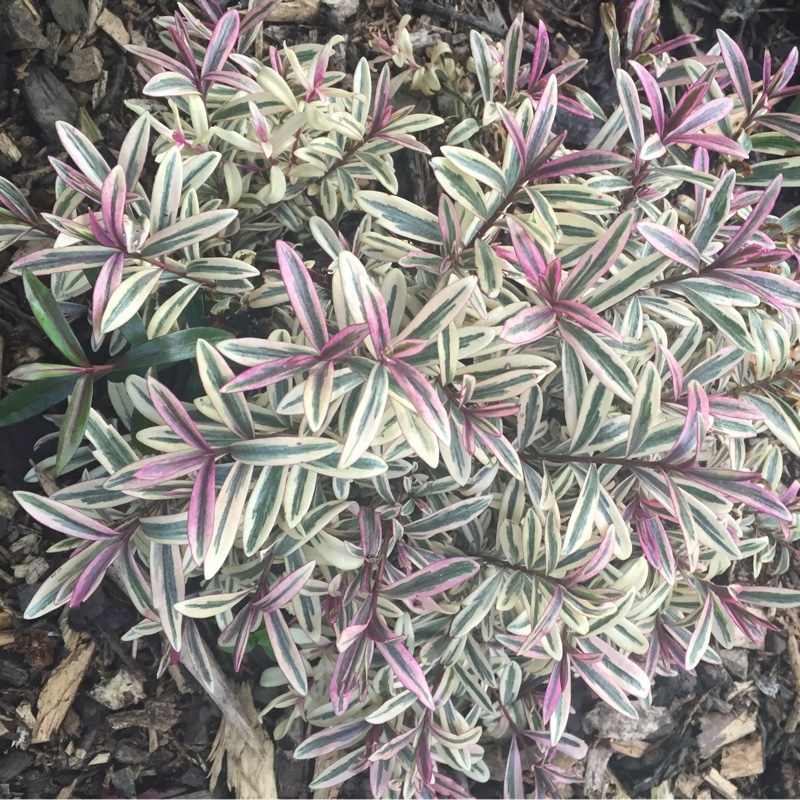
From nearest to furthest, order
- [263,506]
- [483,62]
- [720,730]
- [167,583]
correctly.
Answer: [263,506] → [167,583] → [483,62] → [720,730]

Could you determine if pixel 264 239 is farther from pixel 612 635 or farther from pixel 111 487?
pixel 612 635

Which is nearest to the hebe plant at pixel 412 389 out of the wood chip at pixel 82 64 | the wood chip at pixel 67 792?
the wood chip at pixel 82 64

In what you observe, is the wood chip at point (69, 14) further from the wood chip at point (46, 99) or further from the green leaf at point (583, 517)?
the green leaf at point (583, 517)

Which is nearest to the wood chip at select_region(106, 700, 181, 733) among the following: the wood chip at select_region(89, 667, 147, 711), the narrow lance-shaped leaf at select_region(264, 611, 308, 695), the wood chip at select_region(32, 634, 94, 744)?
the wood chip at select_region(89, 667, 147, 711)

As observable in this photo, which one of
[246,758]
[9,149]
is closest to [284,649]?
[246,758]

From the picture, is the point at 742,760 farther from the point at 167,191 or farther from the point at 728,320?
the point at 167,191

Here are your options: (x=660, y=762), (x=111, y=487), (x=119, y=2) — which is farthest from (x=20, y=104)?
(x=660, y=762)

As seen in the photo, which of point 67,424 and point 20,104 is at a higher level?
point 20,104
